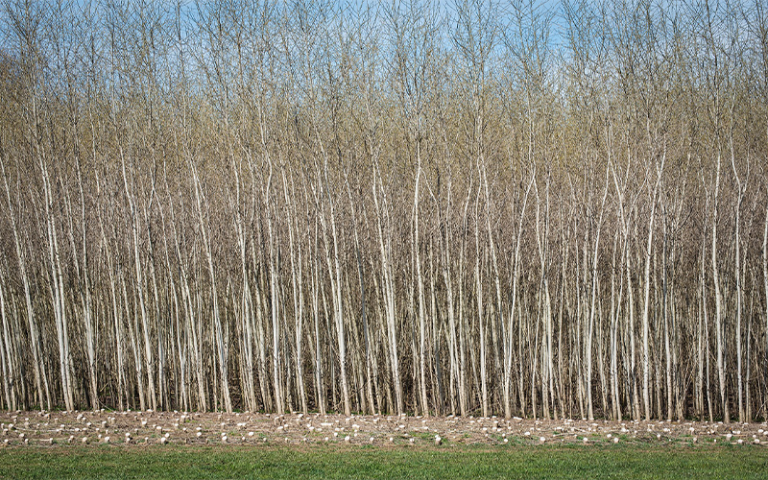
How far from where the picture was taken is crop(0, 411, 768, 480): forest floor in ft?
18.8

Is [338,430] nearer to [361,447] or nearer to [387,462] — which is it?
[361,447]

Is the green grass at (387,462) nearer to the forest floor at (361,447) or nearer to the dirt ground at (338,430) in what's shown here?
the forest floor at (361,447)

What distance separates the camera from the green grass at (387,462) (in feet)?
18.5

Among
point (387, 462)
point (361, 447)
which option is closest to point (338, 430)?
point (361, 447)

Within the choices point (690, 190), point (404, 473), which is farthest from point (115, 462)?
point (690, 190)

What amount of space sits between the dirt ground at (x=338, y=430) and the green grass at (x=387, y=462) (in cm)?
31

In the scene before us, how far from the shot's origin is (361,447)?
681 centimetres

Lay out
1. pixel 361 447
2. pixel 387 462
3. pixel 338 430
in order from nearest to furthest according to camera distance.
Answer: pixel 387 462
pixel 361 447
pixel 338 430

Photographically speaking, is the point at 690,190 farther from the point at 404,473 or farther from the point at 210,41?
the point at 210,41

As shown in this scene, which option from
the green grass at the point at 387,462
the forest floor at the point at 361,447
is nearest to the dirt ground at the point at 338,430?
the forest floor at the point at 361,447

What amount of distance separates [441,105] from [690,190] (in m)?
3.44

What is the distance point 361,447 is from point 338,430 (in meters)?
0.80

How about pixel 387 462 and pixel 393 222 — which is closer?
pixel 387 462

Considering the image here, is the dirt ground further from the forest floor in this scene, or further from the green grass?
the green grass
